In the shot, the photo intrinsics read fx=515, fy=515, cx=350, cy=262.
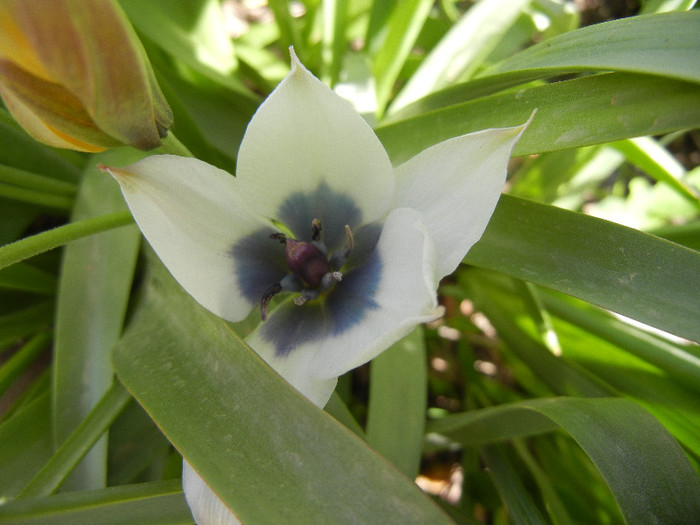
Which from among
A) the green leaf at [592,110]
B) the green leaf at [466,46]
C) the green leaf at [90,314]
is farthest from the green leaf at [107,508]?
the green leaf at [466,46]

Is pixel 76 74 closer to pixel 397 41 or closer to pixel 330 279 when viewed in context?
pixel 330 279

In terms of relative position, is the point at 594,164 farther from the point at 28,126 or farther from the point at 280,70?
the point at 28,126

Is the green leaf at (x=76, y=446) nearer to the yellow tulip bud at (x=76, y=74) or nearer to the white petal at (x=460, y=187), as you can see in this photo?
the yellow tulip bud at (x=76, y=74)

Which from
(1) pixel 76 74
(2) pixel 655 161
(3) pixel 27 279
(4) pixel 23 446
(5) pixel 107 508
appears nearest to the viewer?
(1) pixel 76 74

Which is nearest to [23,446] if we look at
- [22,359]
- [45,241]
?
[22,359]

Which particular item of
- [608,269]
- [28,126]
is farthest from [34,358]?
[608,269]

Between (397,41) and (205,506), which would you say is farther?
(397,41)

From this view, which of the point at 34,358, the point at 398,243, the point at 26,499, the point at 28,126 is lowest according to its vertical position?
the point at 34,358

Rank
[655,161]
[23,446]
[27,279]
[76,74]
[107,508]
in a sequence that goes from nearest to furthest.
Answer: [76,74] → [107,508] → [23,446] → [27,279] → [655,161]
